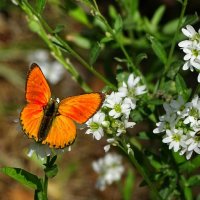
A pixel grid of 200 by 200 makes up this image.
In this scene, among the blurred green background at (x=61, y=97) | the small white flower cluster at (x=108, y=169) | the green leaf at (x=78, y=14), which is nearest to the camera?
the green leaf at (x=78, y=14)

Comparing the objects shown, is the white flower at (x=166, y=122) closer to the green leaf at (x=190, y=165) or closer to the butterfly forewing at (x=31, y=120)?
the green leaf at (x=190, y=165)

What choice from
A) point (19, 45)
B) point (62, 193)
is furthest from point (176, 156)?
point (19, 45)

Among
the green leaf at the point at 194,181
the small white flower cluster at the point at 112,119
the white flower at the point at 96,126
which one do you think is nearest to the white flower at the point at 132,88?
the small white flower cluster at the point at 112,119

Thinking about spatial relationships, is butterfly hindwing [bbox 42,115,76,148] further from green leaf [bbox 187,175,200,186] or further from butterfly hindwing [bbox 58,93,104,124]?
green leaf [bbox 187,175,200,186]

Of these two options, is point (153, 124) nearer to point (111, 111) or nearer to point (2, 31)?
point (111, 111)

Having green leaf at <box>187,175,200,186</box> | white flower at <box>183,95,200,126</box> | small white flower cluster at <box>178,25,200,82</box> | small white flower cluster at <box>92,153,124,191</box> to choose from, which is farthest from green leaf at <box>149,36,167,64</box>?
small white flower cluster at <box>92,153,124,191</box>
